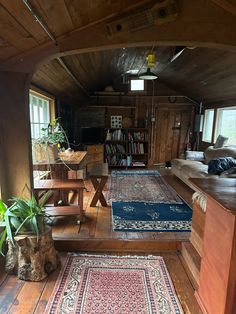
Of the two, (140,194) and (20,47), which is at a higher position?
(20,47)

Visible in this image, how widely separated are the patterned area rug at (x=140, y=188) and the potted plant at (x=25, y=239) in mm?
1785

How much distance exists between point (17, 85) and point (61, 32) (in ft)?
1.92

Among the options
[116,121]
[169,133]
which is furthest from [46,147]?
[169,133]

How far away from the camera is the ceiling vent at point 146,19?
155cm

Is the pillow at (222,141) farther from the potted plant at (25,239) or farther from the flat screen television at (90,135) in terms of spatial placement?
the potted plant at (25,239)

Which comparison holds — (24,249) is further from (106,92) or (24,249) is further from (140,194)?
(106,92)

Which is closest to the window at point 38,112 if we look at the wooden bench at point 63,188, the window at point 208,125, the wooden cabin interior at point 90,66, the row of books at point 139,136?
the wooden cabin interior at point 90,66

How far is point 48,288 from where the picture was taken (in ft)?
5.82

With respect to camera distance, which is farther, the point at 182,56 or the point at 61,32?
the point at 182,56

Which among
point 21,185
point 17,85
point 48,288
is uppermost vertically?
point 17,85

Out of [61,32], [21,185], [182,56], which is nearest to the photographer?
[61,32]

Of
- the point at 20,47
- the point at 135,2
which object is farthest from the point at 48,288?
the point at 135,2

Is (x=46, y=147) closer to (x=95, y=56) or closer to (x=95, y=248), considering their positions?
(x=95, y=248)

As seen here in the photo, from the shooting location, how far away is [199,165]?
4234 mm
